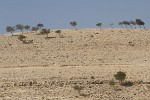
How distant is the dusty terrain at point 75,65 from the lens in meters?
30.7

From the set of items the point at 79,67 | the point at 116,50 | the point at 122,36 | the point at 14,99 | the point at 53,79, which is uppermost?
the point at 122,36

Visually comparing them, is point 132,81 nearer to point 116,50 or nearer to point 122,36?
point 116,50

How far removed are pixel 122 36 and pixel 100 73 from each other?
2385 centimetres

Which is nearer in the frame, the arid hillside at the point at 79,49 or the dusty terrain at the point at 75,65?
the dusty terrain at the point at 75,65

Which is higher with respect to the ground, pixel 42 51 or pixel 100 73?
pixel 42 51

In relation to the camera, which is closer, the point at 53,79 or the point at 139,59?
the point at 53,79

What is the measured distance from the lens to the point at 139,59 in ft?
152

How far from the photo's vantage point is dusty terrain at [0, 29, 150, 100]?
1207 inches

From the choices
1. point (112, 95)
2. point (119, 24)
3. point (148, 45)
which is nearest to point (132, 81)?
point (112, 95)

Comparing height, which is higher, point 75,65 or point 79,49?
point 79,49

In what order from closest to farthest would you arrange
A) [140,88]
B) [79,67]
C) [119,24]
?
1. [140,88]
2. [79,67]
3. [119,24]

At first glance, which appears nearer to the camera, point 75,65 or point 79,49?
point 75,65

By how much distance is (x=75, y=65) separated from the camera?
42.6 meters

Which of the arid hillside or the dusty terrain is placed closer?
the dusty terrain
